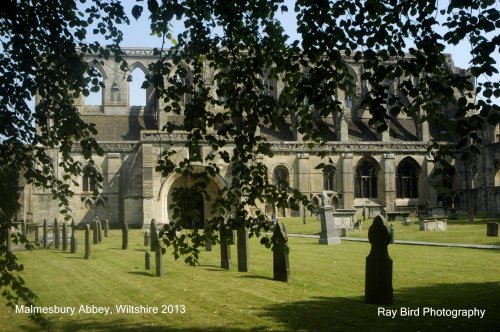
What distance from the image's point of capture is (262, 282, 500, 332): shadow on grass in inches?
332

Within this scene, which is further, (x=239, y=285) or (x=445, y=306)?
(x=239, y=285)

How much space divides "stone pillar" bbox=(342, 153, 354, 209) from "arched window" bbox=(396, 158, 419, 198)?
4798 millimetres

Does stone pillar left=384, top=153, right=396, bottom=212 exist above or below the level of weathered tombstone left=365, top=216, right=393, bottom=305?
above

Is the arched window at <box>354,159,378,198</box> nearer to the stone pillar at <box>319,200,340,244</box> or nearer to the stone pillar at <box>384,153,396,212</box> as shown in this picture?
the stone pillar at <box>384,153,396,212</box>

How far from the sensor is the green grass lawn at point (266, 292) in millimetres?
8828

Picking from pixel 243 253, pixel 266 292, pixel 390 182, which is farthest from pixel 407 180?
pixel 266 292

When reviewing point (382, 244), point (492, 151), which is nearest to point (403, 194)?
point (492, 151)

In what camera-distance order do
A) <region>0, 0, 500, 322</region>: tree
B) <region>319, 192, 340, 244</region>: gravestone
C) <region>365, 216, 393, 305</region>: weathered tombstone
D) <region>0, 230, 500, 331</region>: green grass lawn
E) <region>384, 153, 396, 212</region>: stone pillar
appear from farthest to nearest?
<region>384, 153, 396, 212</region>: stone pillar, <region>319, 192, 340, 244</region>: gravestone, <region>365, 216, 393, 305</region>: weathered tombstone, <region>0, 230, 500, 331</region>: green grass lawn, <region>0, 0, 500, 322</region>: tree

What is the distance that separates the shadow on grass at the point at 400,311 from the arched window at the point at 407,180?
36.5 m

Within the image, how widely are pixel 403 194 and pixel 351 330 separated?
135 ft

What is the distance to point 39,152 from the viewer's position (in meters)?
7.16

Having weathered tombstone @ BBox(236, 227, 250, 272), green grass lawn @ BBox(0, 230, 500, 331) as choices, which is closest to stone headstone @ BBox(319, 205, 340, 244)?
green grass lawn @ BBox(0, 230, 500, 331)

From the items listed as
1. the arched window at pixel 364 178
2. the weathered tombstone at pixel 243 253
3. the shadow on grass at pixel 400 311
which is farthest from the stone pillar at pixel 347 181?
the shadow on grass at pixel 400 311

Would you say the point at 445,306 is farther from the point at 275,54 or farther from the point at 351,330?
the point at 275,54
